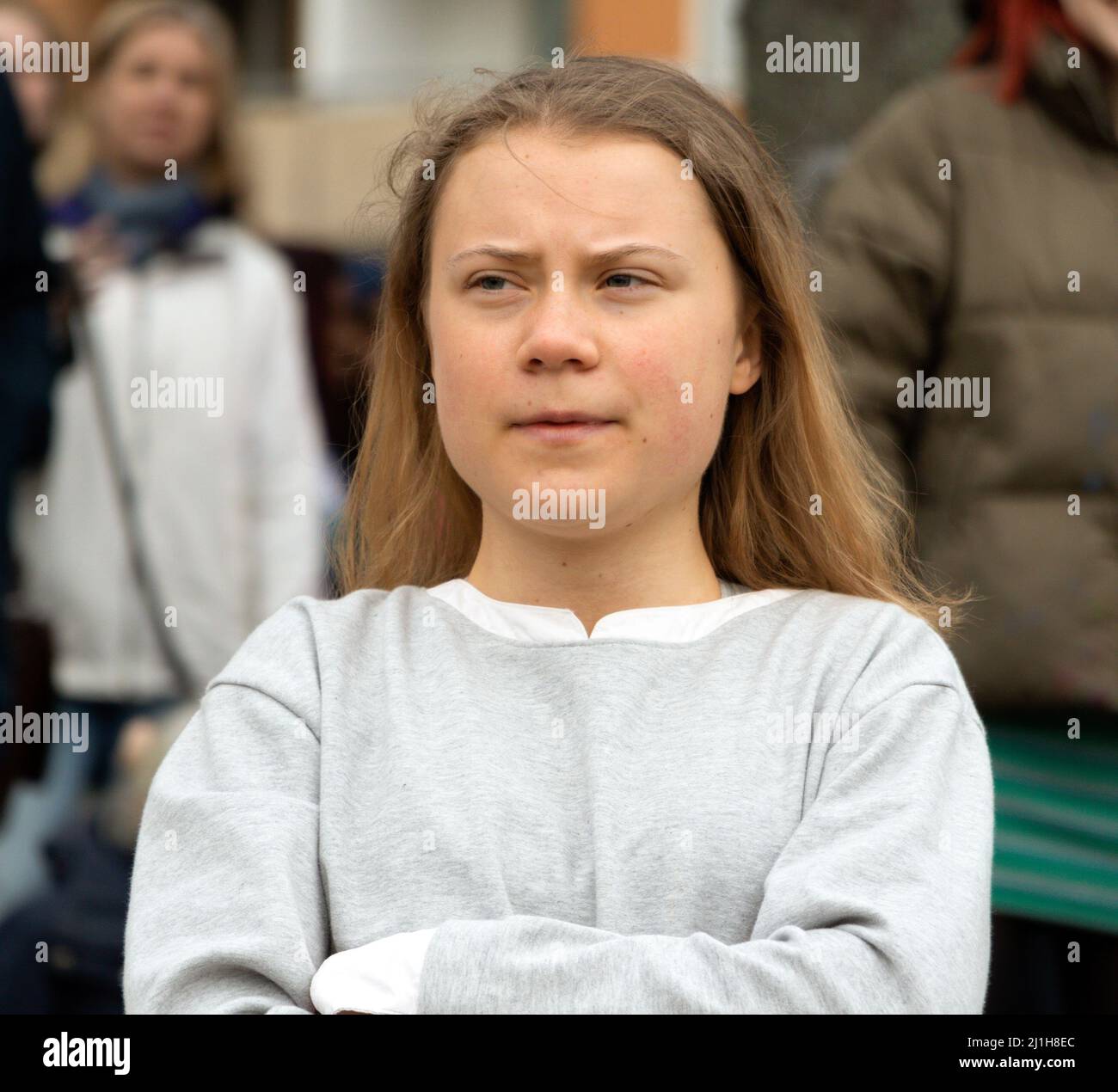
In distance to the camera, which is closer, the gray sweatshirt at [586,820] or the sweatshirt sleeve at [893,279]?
the gray sweatshirt at [586,820]

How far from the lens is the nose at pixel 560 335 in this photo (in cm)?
198

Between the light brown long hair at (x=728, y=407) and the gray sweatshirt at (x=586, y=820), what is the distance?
18 centimetres

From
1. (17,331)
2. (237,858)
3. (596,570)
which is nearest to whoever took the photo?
(237,858)

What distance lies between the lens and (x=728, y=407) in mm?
2385

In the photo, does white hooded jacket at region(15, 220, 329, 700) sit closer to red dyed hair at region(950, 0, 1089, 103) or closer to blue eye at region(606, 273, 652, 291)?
red dyed hair at region(950, 0, 1089, 103)

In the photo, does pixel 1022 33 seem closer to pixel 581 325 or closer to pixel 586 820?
pixel 581 325

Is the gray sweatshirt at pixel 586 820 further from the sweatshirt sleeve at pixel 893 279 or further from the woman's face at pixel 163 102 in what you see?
the woman's face at pixel 163 102

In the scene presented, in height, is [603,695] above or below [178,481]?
below

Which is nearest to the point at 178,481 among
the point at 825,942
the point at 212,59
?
the point at 212,59

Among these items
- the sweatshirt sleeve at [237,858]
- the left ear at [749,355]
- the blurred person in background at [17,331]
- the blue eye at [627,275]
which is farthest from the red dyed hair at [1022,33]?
the blurred person in background at [17,331]

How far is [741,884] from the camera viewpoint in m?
1.91

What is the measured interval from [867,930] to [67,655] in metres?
2.85

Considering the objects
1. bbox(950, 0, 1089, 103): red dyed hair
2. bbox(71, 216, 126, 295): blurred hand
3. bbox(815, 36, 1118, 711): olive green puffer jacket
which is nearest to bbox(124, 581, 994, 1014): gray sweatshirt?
bbox(815, 36, 1118, 711): olive green puffer jacket

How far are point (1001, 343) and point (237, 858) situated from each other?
157cm
